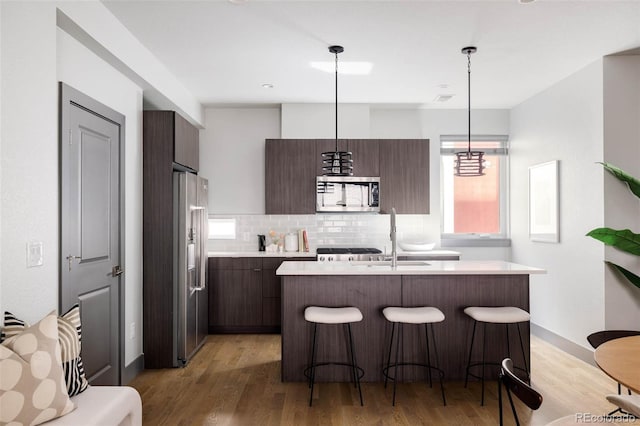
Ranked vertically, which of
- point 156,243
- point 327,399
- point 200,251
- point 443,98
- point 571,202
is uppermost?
point 443,98

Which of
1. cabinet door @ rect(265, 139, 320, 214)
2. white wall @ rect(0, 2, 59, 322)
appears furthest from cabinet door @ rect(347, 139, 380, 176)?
white wall @ rect(0, 2, 59, 322)

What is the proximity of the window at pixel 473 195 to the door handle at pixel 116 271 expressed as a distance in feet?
13.8

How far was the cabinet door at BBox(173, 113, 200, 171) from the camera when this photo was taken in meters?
4.47

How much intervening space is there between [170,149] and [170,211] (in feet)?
1.94

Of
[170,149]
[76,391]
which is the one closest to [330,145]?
[170,149]

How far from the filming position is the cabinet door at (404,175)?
19.4ft

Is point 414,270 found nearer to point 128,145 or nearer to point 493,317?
point 493,317

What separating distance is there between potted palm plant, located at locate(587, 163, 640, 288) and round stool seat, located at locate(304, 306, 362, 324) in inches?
88.9

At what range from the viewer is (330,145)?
584 centimetres

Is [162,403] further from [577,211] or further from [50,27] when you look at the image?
[577,211]

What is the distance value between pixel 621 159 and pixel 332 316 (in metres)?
3.05

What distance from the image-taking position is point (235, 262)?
558 cm

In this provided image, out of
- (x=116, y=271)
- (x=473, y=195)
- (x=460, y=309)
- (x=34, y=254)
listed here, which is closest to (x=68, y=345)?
(x=34, y=254)

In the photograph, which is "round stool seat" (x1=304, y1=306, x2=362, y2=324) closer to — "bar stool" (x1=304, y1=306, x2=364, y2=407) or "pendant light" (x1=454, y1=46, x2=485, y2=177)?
"bar stool" (x1=304, y1=306, x2=364, y2=407)
